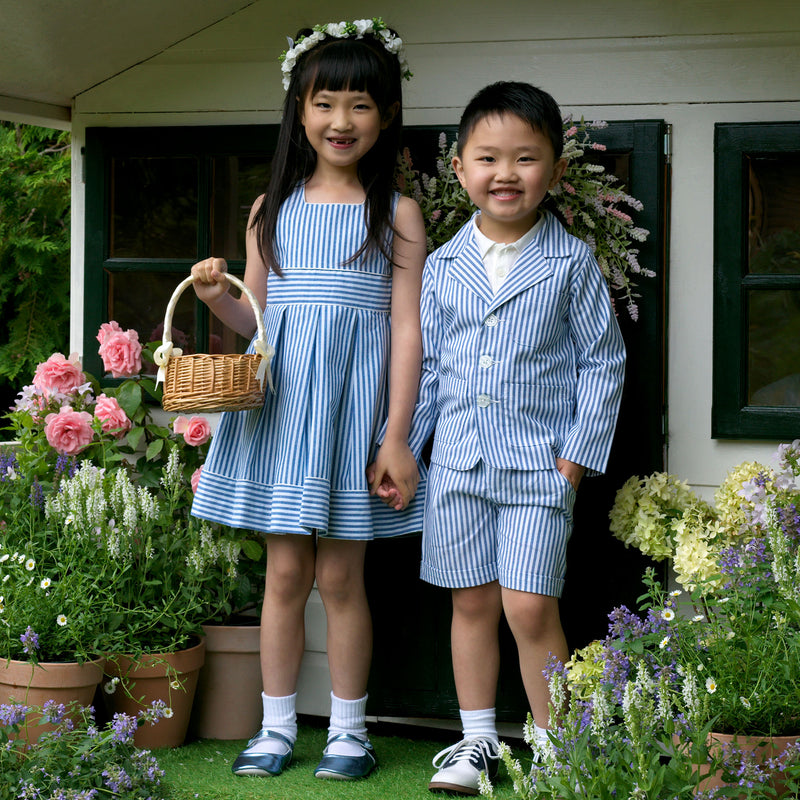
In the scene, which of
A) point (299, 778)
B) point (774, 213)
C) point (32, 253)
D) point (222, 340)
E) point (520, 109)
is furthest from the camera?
point (32, 253)

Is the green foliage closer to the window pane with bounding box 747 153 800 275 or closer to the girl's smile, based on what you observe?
the girl's smile

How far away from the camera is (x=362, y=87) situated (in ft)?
10.2

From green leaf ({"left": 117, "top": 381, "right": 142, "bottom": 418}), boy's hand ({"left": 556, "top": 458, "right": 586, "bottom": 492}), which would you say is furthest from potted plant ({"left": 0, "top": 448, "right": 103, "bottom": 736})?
boy's hand ({"left": 556, "top": 458, "right": 586, "bottom": 492})

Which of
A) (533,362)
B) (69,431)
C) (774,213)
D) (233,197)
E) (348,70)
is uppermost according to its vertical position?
(348,70)

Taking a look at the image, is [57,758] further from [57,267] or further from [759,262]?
[57,267]

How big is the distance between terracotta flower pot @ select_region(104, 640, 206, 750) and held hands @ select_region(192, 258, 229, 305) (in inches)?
43.3

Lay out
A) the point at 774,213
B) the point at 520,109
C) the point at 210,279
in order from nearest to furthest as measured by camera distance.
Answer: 1. the point at 520,109
2. the point at 210,279
3. the point at 774,213

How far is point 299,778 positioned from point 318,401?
1115 mm

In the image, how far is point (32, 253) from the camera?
564cm

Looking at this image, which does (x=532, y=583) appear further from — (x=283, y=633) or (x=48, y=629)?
(x=48, y=629)

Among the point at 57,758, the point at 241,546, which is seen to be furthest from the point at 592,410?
the point at 57,758

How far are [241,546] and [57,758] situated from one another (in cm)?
103

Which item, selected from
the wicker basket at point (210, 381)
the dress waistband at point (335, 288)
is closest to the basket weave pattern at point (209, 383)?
the wicker basket at point (210, 381)

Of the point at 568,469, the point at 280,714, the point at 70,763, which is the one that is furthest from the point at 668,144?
the point at 70,763
